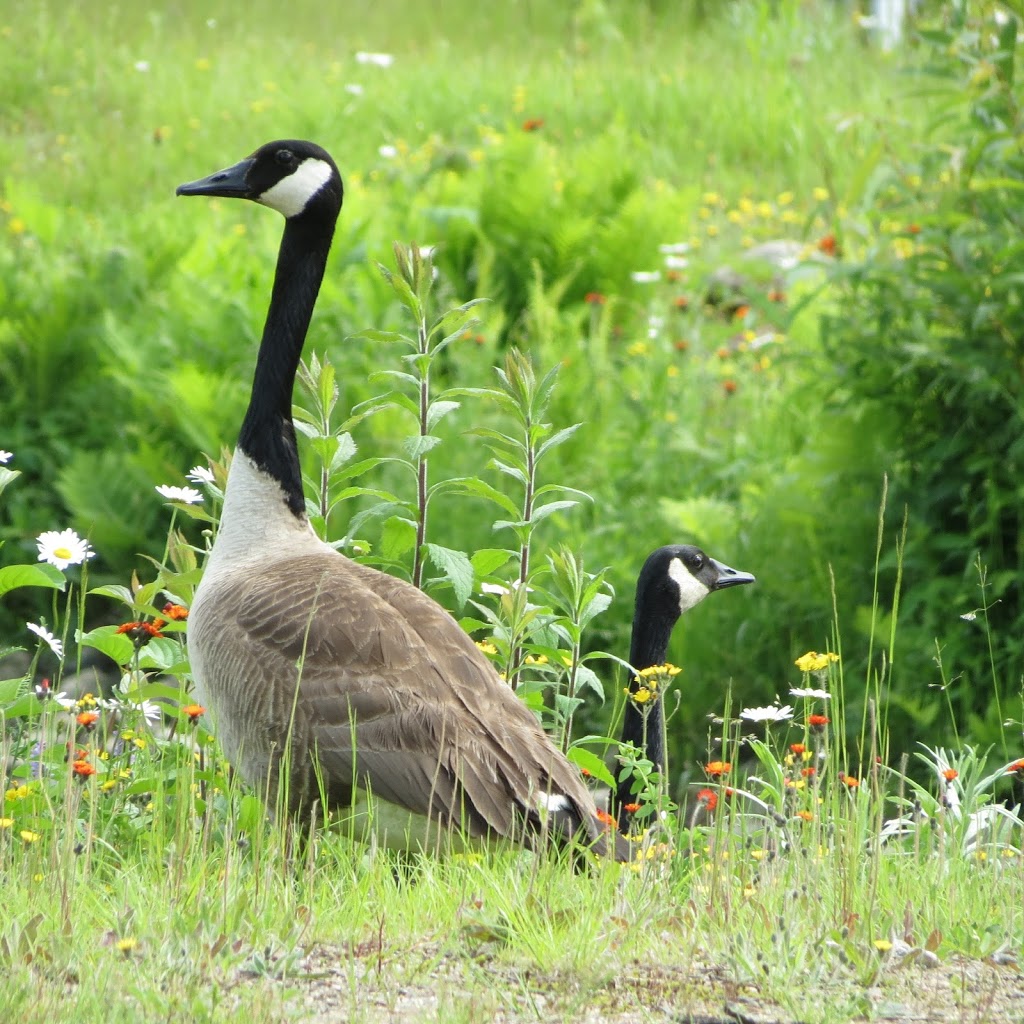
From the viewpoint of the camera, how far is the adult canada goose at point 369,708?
12.2 feet

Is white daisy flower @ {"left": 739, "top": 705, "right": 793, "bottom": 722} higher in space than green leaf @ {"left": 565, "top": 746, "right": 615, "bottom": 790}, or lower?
higher

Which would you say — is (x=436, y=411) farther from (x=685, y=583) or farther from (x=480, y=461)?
(x=480, y=461)

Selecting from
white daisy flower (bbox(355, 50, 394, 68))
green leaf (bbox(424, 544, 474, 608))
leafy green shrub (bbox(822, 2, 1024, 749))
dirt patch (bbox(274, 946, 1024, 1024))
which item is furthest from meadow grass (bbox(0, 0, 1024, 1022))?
green leaf (bbox(424, 544, 474, 608))

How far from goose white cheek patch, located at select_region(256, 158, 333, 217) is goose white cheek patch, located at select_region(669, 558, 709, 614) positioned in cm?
170

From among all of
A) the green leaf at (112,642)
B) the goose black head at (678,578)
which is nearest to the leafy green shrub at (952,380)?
the goose black head at (678,578)

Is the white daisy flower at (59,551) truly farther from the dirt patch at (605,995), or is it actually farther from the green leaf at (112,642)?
the dirt patch at (605,995)

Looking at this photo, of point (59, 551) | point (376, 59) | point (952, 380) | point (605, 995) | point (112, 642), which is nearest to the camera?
point (605, 995)

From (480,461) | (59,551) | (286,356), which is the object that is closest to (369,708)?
(59,551)

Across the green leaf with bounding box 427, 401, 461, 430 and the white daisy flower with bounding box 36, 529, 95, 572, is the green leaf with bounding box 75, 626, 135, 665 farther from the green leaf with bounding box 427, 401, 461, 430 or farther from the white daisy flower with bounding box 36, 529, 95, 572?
the green leaf with bounding box 427, 401, 461, 430

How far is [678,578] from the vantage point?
5133 millimetres

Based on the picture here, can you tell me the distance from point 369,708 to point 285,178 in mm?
1869

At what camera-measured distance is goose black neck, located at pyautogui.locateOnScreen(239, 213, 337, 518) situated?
4.53m

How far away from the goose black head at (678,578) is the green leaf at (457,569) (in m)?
0.90

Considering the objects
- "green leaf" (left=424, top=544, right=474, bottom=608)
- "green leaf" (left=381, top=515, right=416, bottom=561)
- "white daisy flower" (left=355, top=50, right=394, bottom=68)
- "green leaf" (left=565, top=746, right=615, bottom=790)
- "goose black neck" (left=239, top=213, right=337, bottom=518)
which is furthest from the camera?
"white daisy flower" (left=355, top=50, right=394, bottom=68)
